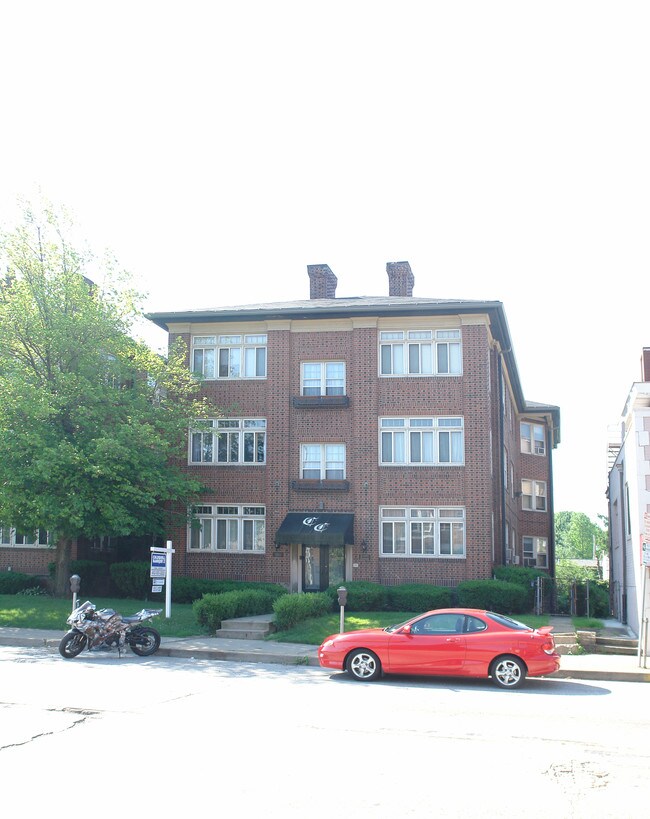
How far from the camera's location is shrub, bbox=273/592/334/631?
20.8 m

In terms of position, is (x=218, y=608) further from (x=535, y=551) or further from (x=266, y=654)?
(x=535, y=551)

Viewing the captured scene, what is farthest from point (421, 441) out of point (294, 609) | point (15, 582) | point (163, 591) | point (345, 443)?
point (15, 582)

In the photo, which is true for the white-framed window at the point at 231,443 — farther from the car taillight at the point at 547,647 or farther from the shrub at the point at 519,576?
the car taillight at the point at 547,647

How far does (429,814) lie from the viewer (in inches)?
264

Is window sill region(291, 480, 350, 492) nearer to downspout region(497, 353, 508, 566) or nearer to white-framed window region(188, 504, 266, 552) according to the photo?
white-framed window region(188, 504, 266, 552)

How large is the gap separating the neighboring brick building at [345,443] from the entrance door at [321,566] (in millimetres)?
47

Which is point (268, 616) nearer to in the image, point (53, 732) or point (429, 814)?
point (53, 732)

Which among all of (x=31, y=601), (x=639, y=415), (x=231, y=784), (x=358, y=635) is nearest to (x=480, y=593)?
(x=639, y=415)

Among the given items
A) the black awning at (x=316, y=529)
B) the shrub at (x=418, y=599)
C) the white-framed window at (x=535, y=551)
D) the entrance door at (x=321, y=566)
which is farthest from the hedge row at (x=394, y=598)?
the white-framed window at (x=535, y=551)

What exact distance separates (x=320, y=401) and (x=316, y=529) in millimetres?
4325

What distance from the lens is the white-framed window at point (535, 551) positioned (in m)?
42.3

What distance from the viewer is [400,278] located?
33125 millimetres

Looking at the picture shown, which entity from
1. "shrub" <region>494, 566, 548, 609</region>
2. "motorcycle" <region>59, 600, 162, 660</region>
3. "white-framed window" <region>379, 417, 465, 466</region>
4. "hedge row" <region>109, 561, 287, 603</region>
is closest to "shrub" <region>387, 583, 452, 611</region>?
"shrub" <region>494, 566, 548, 609</region>

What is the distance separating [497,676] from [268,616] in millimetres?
9592
